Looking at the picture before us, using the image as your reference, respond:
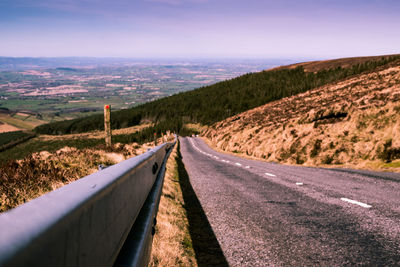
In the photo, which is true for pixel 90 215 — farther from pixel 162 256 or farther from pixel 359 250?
pixel 359 250

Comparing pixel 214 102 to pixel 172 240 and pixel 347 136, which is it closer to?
pixel 347 136

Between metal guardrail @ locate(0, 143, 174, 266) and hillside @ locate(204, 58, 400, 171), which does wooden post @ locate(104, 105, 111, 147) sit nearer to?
metal guardrail @ locate(0, 143, 174, 266)

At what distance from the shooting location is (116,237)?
214cm

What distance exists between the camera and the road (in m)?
3.44

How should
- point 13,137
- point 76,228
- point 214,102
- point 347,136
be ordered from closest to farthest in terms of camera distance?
point 76,228 → point 347,136 → point 214,102 → point 13,137

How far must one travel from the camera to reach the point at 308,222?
466cm

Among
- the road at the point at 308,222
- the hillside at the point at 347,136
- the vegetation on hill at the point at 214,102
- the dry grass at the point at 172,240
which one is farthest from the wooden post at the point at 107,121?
the vegetation on hill at the point at 214,102

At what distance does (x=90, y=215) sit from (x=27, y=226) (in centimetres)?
58

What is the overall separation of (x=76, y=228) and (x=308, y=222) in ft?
13.6

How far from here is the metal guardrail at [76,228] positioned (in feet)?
3.08

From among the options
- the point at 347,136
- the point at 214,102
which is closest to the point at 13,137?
the point at 214,102

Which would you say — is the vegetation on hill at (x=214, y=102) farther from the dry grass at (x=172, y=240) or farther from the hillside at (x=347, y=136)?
the dry grass at (x=172, y=240)

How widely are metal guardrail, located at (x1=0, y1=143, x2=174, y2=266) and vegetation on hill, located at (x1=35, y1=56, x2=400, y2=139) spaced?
268 feet

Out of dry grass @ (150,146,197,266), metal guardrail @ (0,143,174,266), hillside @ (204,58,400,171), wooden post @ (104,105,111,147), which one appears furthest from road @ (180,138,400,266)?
hillside @ (204,58,400,171)
